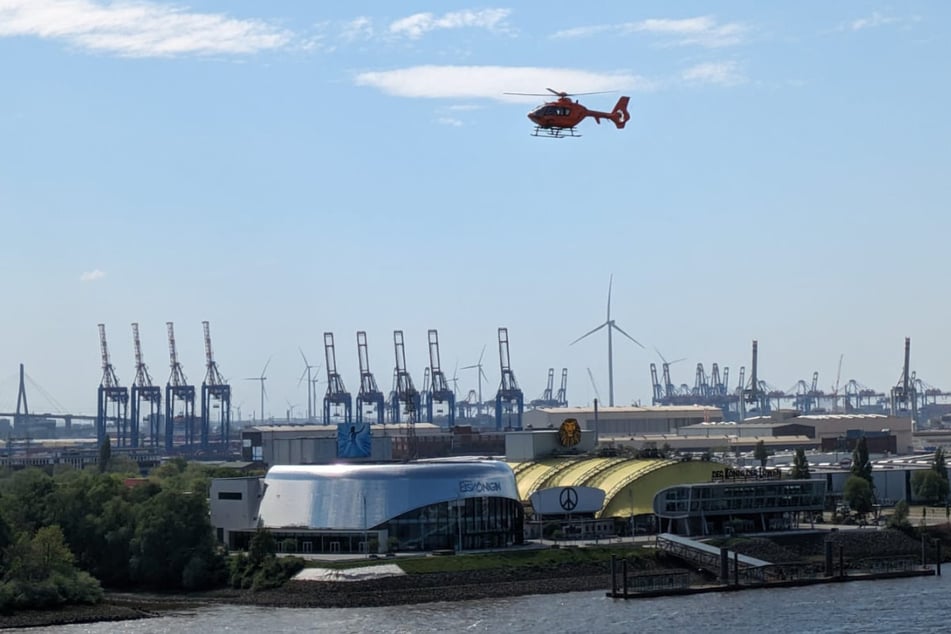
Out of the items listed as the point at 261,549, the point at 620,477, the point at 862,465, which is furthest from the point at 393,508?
the point at 862,465

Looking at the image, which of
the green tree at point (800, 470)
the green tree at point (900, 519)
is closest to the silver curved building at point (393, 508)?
the green tree at point (900, 519)

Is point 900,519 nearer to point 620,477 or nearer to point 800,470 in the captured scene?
→ point 620,477

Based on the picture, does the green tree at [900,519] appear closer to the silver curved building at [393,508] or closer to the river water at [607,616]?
the river water at [607,616]

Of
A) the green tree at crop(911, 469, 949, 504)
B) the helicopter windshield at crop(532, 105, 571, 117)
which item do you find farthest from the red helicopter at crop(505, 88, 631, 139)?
the green tree at crop(911, 469, 949, 504)

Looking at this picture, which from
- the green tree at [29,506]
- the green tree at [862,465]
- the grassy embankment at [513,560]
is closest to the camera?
the grassy embankment at [513,560]

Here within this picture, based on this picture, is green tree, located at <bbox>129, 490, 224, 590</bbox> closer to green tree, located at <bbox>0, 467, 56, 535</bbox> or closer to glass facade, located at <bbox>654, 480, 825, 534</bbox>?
green tree, located at <bbox>0, 467, 56, 535</bbox>
